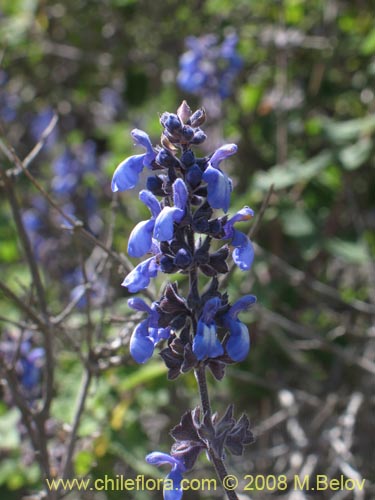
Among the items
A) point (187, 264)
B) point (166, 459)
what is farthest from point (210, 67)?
point (166, 459)

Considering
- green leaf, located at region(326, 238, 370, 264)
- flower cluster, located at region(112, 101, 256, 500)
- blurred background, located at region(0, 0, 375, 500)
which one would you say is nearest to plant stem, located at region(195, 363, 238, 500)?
flower cluster, located at region(112, 101, 256, 500)

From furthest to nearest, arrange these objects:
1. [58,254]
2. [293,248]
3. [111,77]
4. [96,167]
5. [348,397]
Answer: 1. [111,77]
2. [96,167]
3. [58,254]
4. [293,248]
5. [348,397]

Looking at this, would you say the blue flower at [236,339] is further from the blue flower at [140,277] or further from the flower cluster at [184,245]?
the blue flower at [140,277]

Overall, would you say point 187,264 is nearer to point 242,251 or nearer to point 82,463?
point 242,251

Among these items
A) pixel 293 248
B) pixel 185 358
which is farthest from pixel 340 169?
pixel 185 358

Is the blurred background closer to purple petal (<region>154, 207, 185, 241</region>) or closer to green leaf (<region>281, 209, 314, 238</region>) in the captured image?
green leaf (<region>281, 209, 314, 238</region>)

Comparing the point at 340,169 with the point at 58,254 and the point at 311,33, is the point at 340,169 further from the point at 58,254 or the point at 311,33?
the point at 58,254
